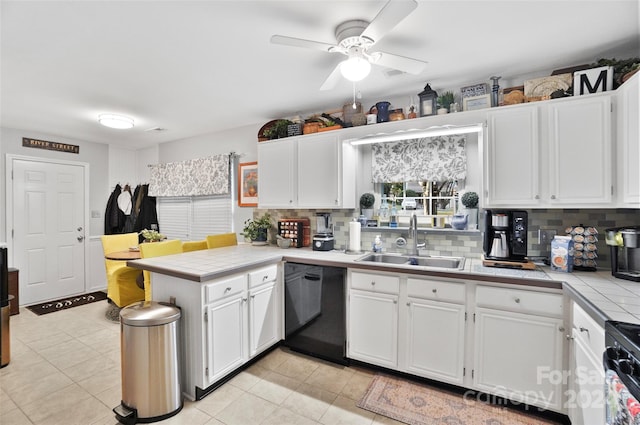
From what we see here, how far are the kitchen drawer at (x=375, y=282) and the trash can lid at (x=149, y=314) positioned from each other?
4.49 ft

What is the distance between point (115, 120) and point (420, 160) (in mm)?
3505

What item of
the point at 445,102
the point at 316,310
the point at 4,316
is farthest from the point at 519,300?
the point at 4,316

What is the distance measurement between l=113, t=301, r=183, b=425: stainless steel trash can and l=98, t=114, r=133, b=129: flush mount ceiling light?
2586mm

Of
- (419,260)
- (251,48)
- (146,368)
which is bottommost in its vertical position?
(146,368)

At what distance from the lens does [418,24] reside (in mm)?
1862

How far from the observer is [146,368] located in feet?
6.42

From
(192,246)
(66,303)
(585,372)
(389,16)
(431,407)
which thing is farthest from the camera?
(66,303)

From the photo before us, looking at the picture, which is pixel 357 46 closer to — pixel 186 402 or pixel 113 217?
pixel 186 402

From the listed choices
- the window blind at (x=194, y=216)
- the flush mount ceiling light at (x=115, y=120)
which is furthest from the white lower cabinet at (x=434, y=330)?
the flush mount ceiling light at (x=115, y=120)

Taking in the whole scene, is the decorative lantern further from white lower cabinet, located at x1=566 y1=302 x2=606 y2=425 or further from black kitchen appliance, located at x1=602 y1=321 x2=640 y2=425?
black kitchen appliance, located at x1=602 y1=321 x2=640 y2=425

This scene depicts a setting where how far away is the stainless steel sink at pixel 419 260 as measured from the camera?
261 centimetres

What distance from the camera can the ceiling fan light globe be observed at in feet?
6.13

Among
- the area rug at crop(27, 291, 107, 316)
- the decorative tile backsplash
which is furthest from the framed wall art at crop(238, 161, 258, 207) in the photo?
the area rug at crop(27, 291, 107, 316)

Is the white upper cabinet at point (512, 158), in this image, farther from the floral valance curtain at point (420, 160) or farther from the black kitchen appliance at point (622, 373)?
the black kitchen appliance at point (622, 373)
